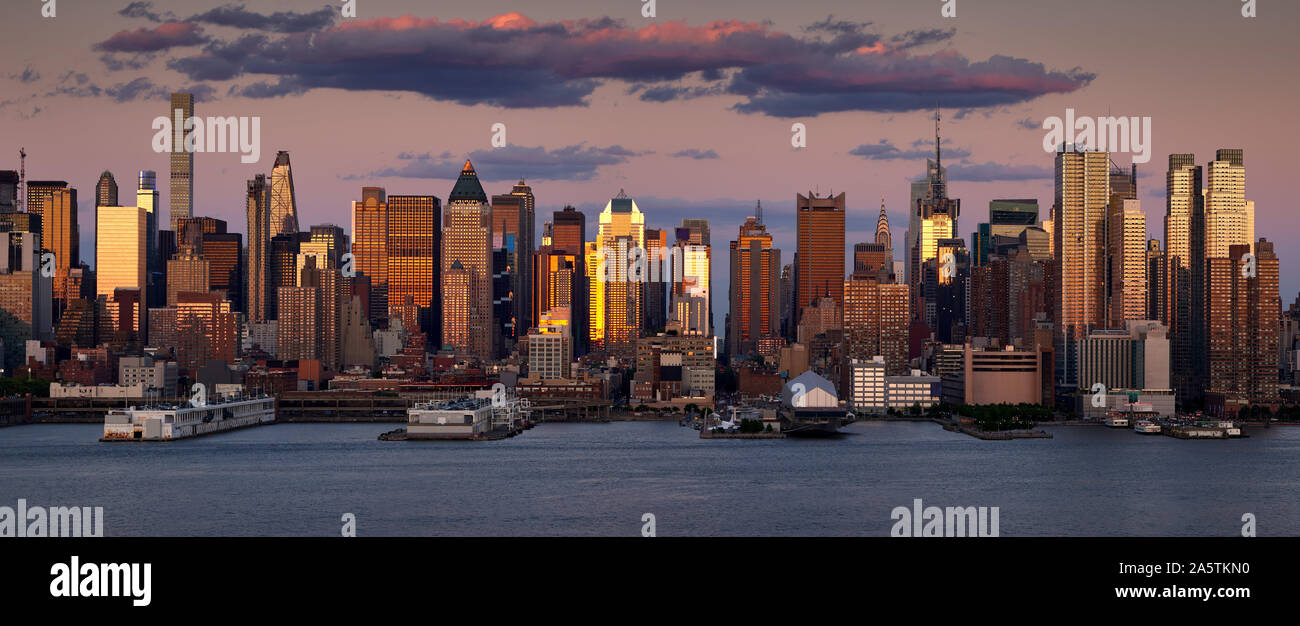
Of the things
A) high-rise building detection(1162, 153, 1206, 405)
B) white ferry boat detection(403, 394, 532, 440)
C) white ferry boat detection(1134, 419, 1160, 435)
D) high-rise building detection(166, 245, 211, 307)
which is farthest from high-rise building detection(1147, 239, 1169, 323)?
high-rise building detection(166, 245, 211, 307)

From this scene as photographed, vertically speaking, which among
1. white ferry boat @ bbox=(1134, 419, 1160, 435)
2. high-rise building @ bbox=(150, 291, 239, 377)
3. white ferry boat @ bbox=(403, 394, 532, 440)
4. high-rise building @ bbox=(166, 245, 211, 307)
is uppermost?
high-rise building @ bbox=(166, 245, 211, 307)

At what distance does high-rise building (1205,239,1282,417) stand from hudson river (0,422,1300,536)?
17850 millimetres

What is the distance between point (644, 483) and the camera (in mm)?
28438

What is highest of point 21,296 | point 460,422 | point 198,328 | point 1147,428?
point 21,296

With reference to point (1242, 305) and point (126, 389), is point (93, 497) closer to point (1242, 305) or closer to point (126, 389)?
point (126, 389)

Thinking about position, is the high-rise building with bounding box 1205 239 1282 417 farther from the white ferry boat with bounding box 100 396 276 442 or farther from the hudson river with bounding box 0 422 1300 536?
the white ferry boat with bounding box 100 396 276 442

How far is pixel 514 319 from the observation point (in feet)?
376

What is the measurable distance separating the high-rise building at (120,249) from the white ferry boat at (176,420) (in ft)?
159

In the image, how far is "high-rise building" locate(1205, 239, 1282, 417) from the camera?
6316 centimetres

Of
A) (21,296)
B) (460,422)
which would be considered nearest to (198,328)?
(21,296)

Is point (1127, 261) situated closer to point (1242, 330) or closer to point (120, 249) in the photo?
point (1242, 330)

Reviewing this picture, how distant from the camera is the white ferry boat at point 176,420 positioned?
4469 cm

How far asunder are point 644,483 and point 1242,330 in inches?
1804
